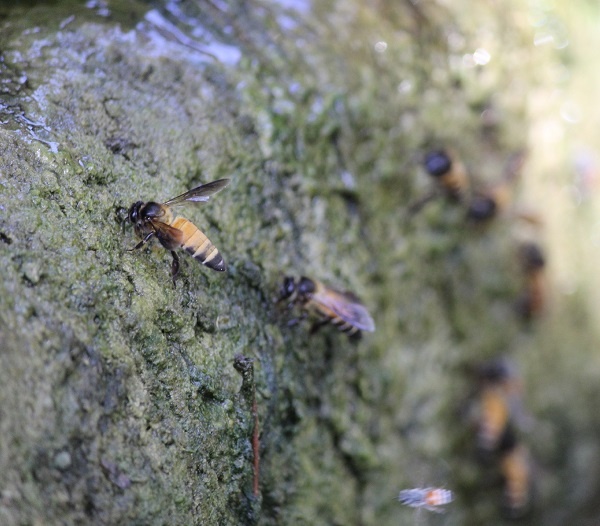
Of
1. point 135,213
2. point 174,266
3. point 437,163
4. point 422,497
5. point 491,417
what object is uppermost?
point 135,213

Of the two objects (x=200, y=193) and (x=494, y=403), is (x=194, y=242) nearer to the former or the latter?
(x=200, y=193)

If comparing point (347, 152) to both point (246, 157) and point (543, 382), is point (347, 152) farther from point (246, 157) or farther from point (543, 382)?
point (543, 382)

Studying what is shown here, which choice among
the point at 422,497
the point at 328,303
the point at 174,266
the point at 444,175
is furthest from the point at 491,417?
the point at 174,266

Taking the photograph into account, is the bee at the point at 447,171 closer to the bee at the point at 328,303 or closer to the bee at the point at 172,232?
the bee at the point at 328,303

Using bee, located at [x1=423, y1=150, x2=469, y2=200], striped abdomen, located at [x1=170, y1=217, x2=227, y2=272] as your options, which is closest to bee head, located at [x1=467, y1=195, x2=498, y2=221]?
bee, located at [x1=423, y1=150, x2=469, y2=200]

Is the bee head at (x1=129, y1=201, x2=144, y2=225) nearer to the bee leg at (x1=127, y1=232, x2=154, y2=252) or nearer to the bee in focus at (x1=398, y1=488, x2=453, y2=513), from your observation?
the bee leg at (x1=127, y1=232, x2=154, y2=252)

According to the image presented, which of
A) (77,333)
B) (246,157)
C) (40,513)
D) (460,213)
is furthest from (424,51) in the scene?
(40,513)
